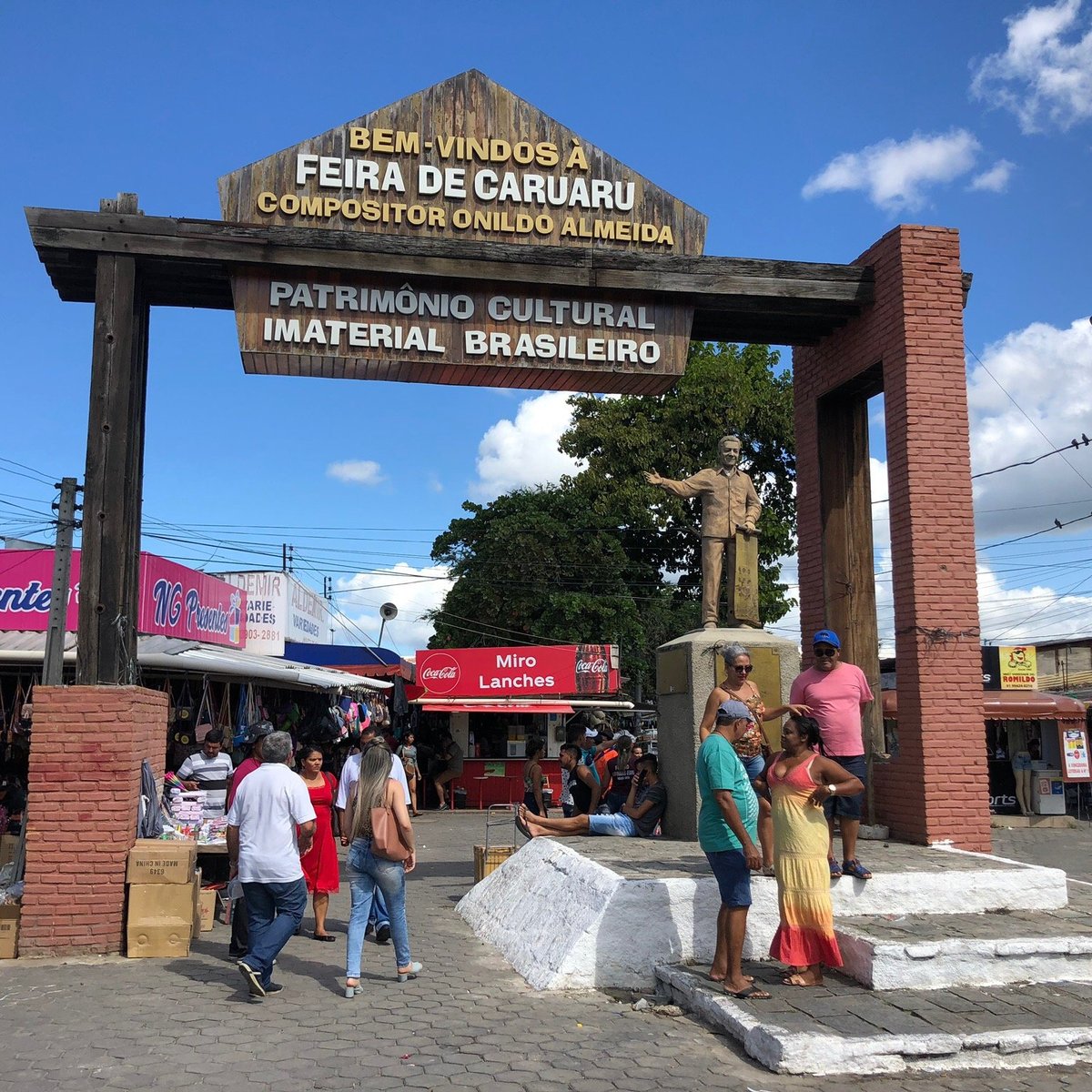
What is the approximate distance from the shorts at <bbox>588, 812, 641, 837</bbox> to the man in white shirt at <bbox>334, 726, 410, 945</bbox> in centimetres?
189

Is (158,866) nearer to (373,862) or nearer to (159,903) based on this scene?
(159,903)

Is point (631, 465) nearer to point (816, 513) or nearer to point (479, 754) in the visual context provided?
point (479, 754)

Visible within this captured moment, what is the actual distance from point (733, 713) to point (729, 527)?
3604mm

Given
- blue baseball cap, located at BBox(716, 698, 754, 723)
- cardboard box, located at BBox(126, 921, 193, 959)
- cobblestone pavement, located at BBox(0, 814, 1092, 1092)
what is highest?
blue baseball cap, located at BBox(716, 698, 754, 723)

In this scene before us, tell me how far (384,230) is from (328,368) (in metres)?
1.37

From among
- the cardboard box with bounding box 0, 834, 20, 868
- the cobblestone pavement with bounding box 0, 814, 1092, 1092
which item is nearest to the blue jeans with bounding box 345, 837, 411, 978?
the cobblestone pavement with bounding box 0, 814, 1092, 1092

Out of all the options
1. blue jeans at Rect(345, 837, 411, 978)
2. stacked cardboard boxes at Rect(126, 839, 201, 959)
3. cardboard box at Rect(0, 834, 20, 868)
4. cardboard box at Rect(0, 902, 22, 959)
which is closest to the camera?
blue jeans at Rect(345, 837, 411, 978)

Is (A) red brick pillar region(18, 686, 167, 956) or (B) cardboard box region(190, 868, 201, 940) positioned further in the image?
(B) cardboard box region(190, 868, 201, 940)

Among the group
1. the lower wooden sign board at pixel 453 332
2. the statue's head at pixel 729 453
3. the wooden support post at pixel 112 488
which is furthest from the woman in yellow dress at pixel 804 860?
the wooden support post at pixel 112 488

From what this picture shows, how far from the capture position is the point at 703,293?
32.8 ft

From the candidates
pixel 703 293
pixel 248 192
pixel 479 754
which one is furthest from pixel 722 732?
pixel 479 754

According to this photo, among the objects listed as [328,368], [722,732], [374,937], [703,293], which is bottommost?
[374,937]

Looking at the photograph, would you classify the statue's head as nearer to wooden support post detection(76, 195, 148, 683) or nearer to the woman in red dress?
the woman in red dress

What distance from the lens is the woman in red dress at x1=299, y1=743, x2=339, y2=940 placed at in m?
8.70
